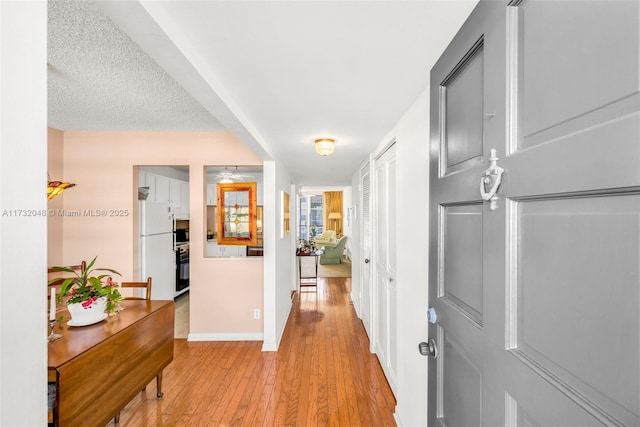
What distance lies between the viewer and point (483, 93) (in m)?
0.79

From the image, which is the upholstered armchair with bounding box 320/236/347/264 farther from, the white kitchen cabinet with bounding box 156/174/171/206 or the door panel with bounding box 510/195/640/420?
the door panel with bounding box 510/195/640/420

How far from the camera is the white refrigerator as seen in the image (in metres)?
3.59

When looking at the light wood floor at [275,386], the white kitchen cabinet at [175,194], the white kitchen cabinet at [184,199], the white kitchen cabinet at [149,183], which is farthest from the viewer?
the white kitchen cabinet at [184,199]

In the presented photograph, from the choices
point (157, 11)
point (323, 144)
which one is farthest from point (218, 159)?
point (157, 11)

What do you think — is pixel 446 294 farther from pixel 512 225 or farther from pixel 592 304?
pixel 592 304

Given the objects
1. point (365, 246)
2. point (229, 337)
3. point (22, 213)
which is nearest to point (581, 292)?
point (22, 213)

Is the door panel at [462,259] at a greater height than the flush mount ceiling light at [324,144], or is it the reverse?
the flush mount ceiling light at [324,144]

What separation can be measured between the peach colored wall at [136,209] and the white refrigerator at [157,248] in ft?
0.38

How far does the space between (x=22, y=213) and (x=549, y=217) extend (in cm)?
94

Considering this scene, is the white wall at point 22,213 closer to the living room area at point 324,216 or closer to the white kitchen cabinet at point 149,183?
the white kitchen cabinet at point 149,183

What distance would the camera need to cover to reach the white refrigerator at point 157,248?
141 inches

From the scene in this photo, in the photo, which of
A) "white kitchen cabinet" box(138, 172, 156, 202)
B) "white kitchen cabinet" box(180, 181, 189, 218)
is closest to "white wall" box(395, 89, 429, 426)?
"white kitchen cabinet" box(138, 172, 156, 202)

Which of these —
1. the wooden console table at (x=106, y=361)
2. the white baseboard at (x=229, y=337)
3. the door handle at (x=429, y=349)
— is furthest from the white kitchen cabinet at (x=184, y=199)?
the door handle at (x=429, y=349)

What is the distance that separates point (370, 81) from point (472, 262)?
1094mm
